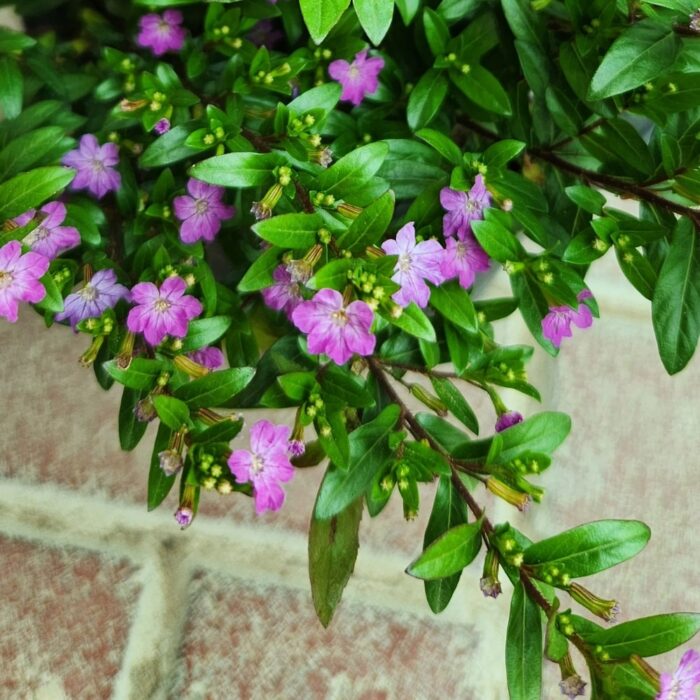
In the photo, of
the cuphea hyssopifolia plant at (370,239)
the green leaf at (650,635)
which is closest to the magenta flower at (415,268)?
the cuphea hyssopifolia plant at (370,239)

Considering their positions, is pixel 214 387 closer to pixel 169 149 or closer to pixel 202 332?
pixel 202 332

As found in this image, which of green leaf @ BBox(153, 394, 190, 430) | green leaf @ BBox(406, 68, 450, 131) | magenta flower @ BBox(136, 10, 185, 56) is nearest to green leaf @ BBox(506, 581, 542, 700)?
green leaf @ BBox(153, 394, 190, 430)

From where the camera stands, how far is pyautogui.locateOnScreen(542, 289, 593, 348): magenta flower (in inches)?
21.1

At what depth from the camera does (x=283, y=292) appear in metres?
0.52

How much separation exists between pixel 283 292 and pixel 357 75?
169mm

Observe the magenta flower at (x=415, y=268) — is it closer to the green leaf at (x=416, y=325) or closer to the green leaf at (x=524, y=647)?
the green leaf at (x=416, y=325)

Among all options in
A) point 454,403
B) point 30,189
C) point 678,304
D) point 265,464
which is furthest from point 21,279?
point 678,304

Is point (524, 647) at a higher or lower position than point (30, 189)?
lower

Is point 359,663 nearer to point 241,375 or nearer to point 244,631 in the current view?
point 244,631

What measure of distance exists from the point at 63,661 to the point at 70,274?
27cm

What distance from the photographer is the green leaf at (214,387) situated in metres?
0.47

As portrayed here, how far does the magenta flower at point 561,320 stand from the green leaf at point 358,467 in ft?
0.40

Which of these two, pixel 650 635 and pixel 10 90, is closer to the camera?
pixel 650 635

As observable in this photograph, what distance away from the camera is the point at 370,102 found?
2.03ft
